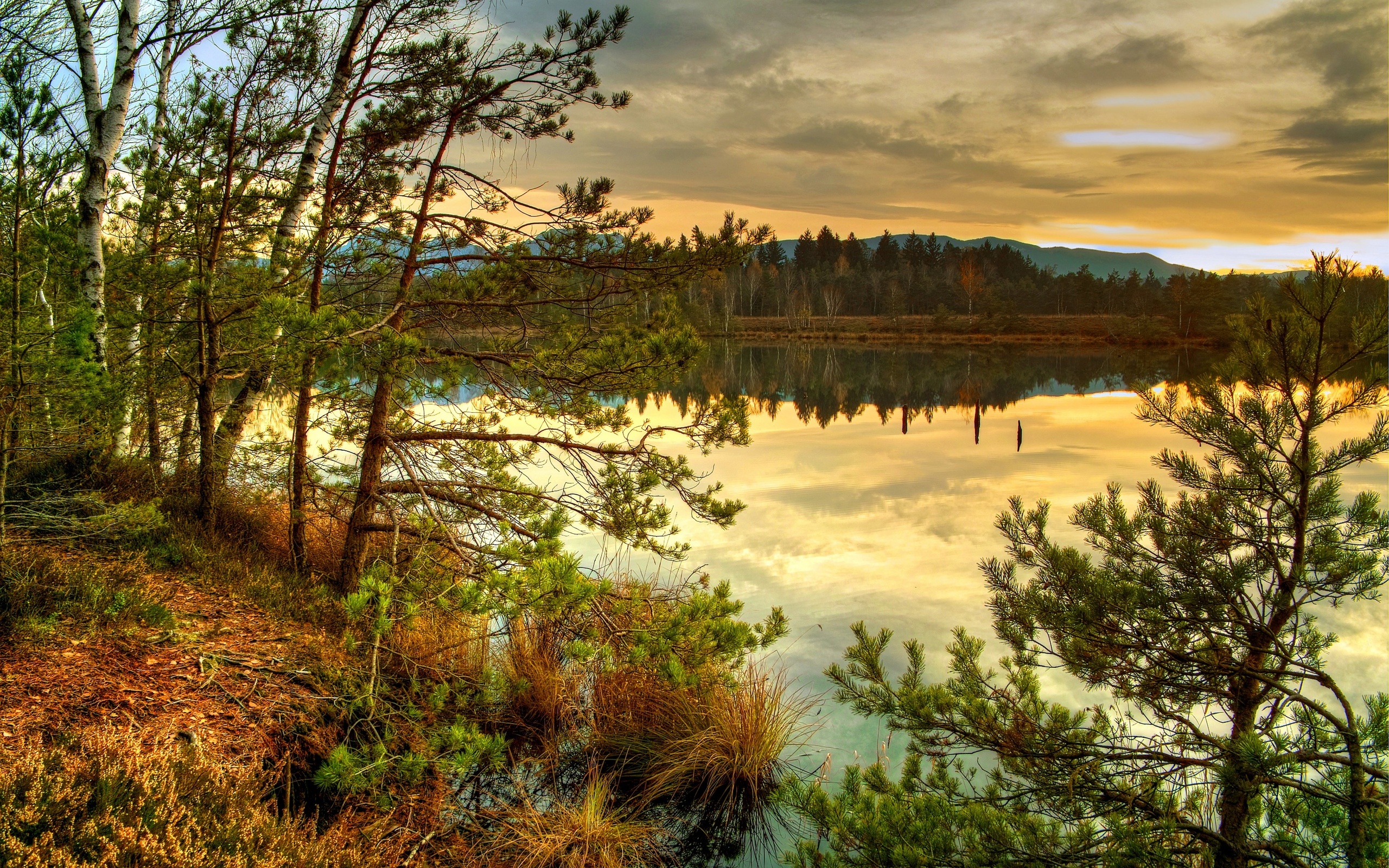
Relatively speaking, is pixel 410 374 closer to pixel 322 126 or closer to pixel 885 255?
pixel 322 126

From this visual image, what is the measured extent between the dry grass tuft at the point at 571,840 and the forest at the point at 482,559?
30mm

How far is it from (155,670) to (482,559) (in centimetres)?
199

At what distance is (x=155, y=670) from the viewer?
455 cm

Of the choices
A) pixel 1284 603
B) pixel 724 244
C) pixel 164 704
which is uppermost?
pixel 724 244

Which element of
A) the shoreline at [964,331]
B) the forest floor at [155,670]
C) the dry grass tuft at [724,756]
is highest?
the shoreline at [964,331]

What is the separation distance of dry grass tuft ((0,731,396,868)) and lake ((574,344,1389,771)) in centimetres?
411

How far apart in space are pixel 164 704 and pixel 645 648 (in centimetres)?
271

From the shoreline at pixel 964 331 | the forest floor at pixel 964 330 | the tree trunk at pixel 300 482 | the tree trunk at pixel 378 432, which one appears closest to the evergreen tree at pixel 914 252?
the forest floor at pixel 964 330

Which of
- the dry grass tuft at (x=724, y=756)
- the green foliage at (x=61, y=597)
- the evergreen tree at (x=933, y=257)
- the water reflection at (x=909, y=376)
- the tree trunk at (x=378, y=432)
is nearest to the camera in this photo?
the green foliage at (x=61, y=597)

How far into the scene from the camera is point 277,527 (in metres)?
8.12

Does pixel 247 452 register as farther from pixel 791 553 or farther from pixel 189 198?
pixel 791 553

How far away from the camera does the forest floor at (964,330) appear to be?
63.8 metres

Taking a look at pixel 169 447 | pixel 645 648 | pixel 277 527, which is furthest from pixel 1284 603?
pixel 169 447

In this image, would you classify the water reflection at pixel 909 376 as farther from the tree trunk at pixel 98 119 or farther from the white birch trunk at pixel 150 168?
the tree trunk at pixel 98 119
